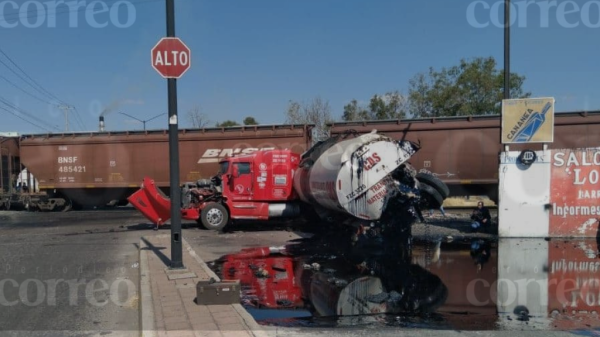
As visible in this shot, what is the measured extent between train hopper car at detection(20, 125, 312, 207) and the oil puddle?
10.6m

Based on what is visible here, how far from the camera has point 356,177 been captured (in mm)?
10438

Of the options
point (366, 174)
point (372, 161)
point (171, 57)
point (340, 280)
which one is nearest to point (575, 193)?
point (372, 161)

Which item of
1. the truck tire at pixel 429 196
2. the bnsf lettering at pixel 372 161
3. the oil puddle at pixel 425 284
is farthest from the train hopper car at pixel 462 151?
the bnsf lettering at pixel 372 161

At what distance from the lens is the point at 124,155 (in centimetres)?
2355

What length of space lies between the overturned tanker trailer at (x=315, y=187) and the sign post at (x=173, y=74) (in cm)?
363

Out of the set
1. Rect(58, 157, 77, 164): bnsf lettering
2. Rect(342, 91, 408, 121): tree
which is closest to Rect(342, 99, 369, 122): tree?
Rect(342, 91, 408, 121): tree

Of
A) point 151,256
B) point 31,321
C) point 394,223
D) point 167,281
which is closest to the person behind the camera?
point 31,321

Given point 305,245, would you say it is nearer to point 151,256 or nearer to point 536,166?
point 151,256

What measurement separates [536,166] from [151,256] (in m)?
9.68

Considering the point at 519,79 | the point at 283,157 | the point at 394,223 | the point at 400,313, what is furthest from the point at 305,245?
the point at 519,79

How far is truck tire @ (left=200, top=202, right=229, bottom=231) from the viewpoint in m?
15.5

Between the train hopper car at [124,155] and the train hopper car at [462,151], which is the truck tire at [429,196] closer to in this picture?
the train hopper car at [462,151]

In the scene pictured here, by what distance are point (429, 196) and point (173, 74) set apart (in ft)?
20.0

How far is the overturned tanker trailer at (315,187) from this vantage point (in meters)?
10.5
